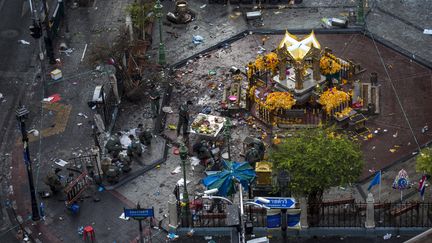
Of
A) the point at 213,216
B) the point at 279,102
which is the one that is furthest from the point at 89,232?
the point at 279,102

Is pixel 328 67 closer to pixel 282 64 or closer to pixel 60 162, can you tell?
pixel 282 64

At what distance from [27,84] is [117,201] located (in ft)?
40.4

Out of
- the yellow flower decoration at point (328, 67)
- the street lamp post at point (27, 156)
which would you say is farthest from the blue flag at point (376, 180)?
the street lamp post at point (27, 156)

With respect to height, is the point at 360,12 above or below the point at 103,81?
above

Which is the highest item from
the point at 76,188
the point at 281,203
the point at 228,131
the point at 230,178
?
the point at 281,203

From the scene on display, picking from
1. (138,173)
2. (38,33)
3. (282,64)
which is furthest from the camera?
(38,33)

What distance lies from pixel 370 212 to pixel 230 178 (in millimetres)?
6121

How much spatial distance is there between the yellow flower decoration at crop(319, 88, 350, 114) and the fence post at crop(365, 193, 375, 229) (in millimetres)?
8143

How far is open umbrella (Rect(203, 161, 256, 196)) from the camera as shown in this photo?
125ft

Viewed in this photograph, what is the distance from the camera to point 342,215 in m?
39.9

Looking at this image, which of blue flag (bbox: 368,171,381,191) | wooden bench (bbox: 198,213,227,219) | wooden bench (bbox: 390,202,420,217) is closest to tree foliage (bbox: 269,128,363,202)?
blue flag (bbox: 368,171,381,191)

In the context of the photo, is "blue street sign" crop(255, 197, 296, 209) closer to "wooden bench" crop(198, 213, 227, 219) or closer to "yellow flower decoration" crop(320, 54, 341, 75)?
"wooden bench" crop(198, 213, 227, 219)

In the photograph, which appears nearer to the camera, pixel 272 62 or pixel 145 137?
pixel 145 137

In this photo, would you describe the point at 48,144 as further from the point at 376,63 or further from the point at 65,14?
the point at 376,63
